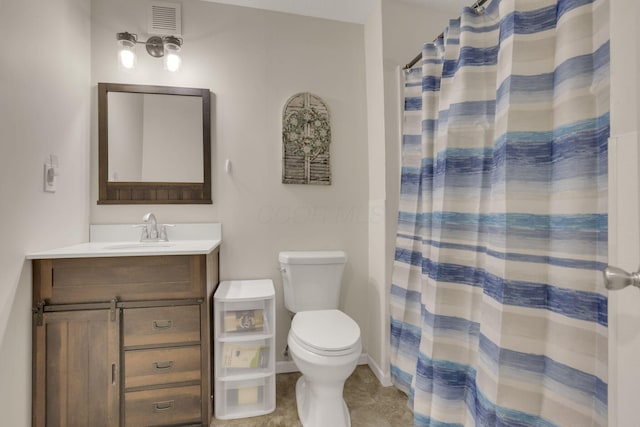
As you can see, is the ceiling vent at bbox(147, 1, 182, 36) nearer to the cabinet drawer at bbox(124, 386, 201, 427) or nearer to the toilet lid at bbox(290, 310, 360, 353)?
the toilet lid at bbox(290, 310, 360, 353)

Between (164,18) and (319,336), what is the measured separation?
2.17 meters

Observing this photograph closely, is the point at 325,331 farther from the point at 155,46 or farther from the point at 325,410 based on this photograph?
the point at 155,46

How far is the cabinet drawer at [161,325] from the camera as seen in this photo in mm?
1406

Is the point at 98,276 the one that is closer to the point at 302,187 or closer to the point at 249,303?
the point at 249,303

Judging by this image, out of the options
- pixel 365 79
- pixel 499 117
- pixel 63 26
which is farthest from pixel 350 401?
pixel 63 26

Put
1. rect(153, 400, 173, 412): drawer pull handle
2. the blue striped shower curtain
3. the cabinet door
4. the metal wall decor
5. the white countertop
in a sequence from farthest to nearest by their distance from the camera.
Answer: the metal wall decor
the white countertop
rect(153, 400, 173, 412): drawer pull handle
the cabinet door
the blue striped shower curtain

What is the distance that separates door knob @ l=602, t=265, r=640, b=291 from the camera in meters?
0.44

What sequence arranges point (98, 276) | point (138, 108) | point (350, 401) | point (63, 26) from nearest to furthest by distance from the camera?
point (98, 276) → point (63, 26) → point (350, 401) → point (138, 108)

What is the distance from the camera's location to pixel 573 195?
85 centimetres

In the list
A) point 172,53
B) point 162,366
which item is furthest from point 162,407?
point 172,53

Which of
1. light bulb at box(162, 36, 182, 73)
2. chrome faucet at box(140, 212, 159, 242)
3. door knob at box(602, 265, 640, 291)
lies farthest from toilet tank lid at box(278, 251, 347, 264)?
door knob at box(602, 265, 640, 291)

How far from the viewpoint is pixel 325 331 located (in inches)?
59.6

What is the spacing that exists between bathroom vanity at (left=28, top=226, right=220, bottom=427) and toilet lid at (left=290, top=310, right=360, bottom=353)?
482 mm

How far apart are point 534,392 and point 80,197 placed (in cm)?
233
